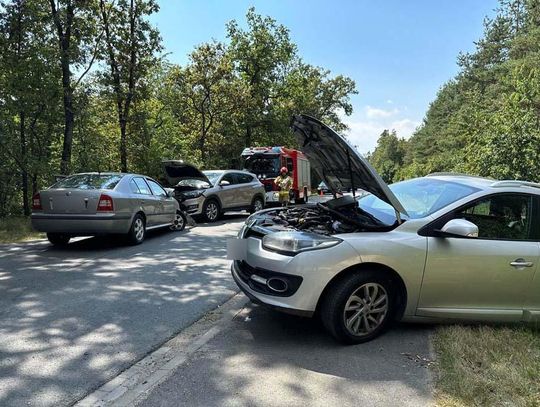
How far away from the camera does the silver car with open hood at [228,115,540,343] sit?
13.7ft

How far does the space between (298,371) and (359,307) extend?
0.89 metres

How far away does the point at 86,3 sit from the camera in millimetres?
15273

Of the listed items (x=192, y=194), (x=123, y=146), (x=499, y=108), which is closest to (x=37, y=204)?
(x=192, y=194)

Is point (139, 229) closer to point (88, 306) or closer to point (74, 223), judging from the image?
point (74, 223)

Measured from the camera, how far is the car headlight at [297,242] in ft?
13.8

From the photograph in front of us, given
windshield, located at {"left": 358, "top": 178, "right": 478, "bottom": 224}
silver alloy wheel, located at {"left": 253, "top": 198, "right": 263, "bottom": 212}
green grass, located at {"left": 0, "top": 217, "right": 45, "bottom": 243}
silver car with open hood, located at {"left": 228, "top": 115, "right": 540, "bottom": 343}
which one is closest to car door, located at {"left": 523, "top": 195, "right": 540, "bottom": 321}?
silver car with open hood, located at {"left": 228, "top": 115, "right": 540, "bottom": 343}

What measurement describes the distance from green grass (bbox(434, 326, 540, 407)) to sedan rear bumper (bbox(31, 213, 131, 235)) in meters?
6.26

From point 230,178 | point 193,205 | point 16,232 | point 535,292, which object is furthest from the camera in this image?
point 230,178

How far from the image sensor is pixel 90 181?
30.1 feet

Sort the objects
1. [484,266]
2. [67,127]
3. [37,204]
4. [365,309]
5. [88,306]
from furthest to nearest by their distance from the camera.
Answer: [67,127]
[37,204]
[88,306]
[484,266]
[365,309]

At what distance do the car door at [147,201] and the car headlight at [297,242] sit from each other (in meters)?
5.88

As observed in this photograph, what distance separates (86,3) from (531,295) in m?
→ 15.6

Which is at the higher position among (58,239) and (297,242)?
(297,242)

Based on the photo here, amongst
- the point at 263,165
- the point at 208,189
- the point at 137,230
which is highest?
the point at 263,165
